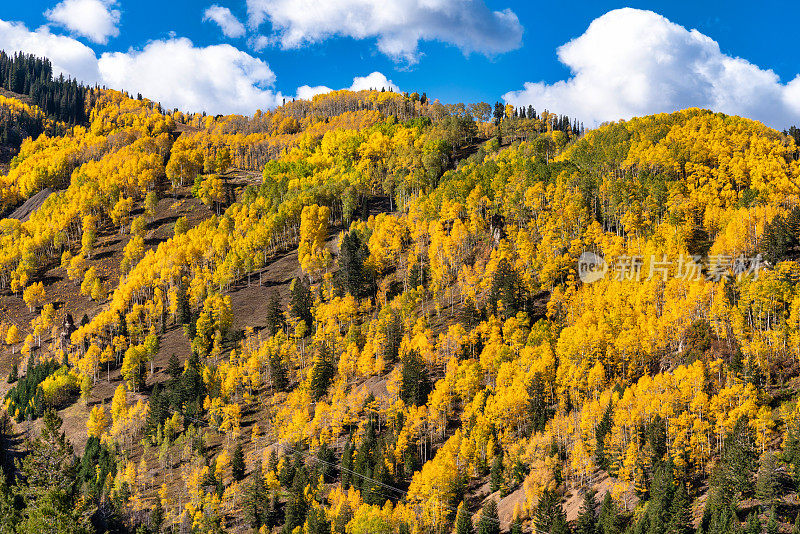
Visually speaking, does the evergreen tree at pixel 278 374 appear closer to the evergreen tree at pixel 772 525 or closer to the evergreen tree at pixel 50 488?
the evergreen tree at pixel 50 488

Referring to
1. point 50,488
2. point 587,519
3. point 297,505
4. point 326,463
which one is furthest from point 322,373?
point 50,488

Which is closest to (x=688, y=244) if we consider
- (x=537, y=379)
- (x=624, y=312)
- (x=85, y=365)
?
(x=624, y=312)

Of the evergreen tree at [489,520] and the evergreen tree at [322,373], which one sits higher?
the evergreen tree at [322,373]

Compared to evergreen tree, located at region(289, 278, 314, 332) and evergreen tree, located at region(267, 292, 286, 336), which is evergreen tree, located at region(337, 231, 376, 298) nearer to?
evergreen tree, located at region(289, 278, 314, 332)

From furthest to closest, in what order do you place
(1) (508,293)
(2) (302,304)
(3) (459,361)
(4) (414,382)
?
(2) (302,304), (1) (508,293), (3) (459,361), (4) (414,382)

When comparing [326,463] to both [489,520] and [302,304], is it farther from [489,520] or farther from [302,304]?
[302,304]

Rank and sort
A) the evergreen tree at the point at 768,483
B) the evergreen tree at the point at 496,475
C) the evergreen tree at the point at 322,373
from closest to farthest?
the evergreen tree at the point at 768,483 < the evergreen tree at the point at 496,475 < the evergreen tree at the point at 322,373

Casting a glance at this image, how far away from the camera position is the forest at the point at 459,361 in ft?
285

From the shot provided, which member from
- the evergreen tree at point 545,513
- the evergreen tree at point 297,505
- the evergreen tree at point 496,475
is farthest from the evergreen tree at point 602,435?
the evergreen tree at point 297,505

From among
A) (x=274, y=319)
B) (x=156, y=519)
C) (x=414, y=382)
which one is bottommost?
(x=156, y=519)

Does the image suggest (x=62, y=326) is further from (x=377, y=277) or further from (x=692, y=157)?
(x=692, y=157)

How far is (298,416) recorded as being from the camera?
114m

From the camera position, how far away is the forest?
285 ft

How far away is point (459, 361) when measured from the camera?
117812mm
